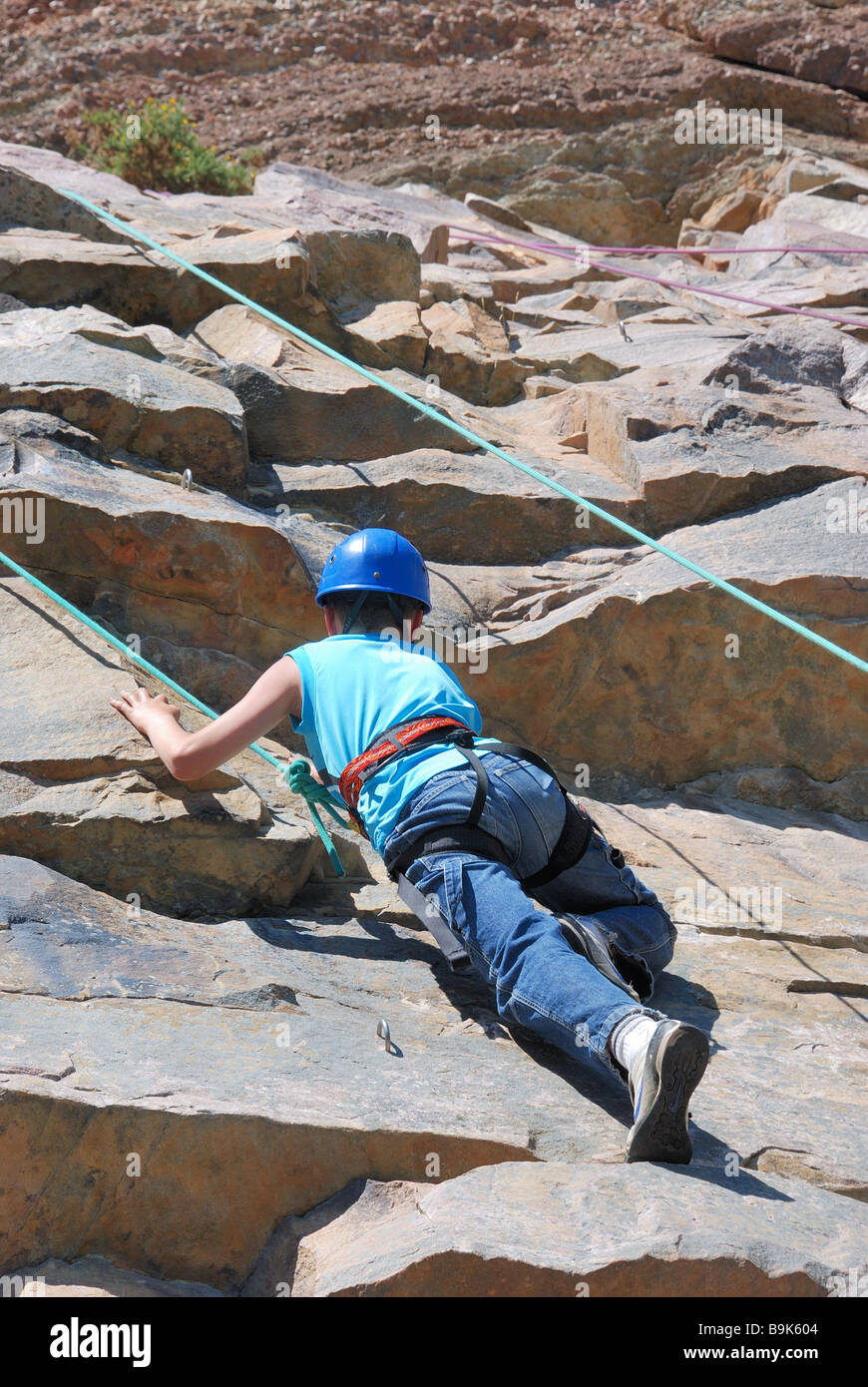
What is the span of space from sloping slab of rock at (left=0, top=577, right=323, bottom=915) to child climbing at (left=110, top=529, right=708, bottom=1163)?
18 centimetres

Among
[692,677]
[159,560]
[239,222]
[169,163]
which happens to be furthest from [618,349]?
[169,163]

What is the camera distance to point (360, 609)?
3.57m

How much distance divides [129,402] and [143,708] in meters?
2.20

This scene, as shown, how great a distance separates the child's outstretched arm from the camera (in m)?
3.28

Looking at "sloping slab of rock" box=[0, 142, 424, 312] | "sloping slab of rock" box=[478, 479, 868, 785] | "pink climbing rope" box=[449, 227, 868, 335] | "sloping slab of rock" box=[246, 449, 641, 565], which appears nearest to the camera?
"sloping slab of rock" box=[478, 479, 868, 785]

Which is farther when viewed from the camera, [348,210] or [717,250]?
[717,250]

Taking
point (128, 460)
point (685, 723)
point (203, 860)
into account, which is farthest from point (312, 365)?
point (203, 860)

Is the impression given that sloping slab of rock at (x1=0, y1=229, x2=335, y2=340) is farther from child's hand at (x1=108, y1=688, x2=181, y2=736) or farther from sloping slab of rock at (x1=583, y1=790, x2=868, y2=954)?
sloping slab of rock at (x1=583, y1=790, x2=868, y2=954)

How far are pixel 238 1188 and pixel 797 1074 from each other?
159cm

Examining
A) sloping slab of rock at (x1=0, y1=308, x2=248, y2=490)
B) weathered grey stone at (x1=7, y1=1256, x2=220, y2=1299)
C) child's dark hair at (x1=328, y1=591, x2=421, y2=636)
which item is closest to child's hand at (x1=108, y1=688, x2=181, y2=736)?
child's dark hair at (x1=328, y1=591, x2=421, y2=636)

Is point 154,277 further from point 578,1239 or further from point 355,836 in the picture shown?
point 578,1239

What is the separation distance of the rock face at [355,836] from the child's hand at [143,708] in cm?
10

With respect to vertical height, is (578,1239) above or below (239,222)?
below

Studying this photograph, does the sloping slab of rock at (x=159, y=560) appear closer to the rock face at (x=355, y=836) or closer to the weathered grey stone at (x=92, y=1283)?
the rock face at (x=355, y=836)
